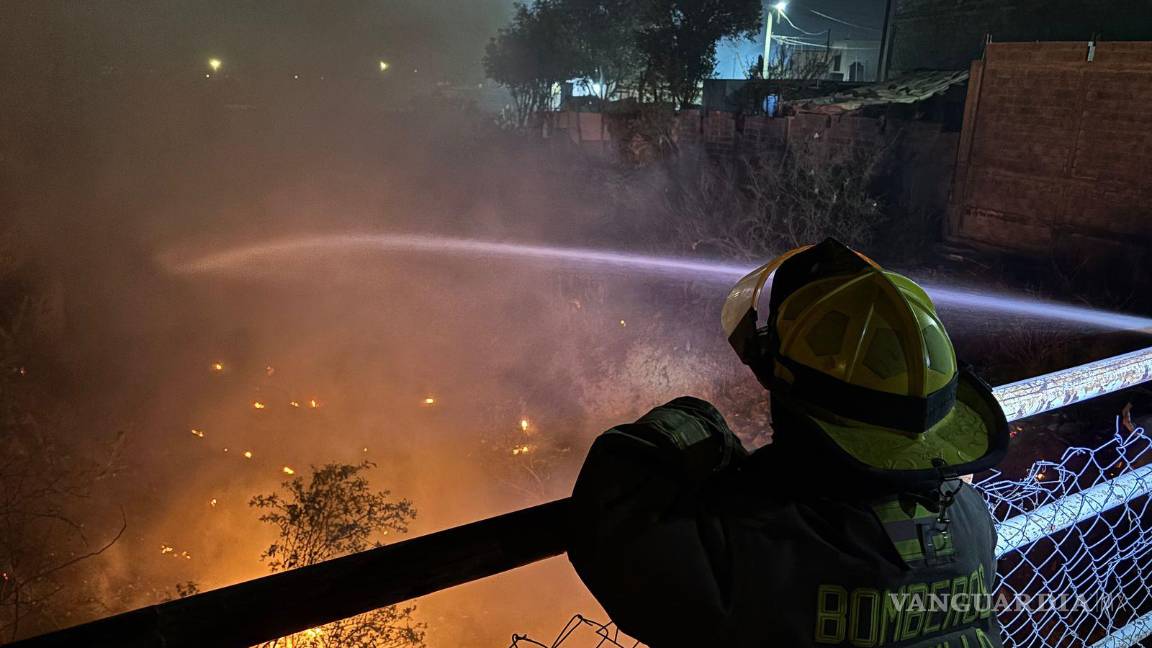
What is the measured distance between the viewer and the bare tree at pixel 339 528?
11.9 m

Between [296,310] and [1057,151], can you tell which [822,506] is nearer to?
[1057,151]

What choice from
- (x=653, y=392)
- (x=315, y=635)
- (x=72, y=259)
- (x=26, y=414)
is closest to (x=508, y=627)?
(x=315, y=635)

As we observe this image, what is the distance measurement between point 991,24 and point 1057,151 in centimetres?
344

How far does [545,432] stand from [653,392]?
2.92 meters

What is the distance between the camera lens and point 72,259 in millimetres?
20016

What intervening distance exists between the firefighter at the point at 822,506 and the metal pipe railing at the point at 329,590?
10 cm

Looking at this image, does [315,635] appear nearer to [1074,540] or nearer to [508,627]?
[508,627]

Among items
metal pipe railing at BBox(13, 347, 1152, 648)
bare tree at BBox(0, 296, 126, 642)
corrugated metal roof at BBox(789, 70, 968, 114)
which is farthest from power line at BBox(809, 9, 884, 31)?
bare tree at BBox(0, 296, 126, 642)

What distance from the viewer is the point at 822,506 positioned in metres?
0.90

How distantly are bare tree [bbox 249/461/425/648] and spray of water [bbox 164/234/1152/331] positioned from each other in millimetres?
8116

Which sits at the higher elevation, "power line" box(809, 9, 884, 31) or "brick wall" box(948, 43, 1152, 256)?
"power line" box(809, 9, 884, 31)

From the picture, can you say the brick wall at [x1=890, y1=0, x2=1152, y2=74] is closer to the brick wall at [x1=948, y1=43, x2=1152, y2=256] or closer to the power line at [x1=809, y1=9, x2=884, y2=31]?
the brick wall at [x1=948, y1=43, x2=1152, y2=256]

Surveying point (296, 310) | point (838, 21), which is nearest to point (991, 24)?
point (838, 21)

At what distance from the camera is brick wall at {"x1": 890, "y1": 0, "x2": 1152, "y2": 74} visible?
32.0ft
